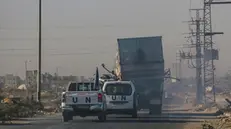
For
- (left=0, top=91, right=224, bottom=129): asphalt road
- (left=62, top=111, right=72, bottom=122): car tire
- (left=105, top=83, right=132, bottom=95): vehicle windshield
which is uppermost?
(left=105, top=83, right=132, bottom=95): vehicle windshield

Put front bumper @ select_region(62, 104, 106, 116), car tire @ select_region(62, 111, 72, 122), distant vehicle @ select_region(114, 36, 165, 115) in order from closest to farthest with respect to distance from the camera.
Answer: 1. front bumper @ select_region(62, 104, 106, 116)
2. car tire @ select_region(62, 111, 72, 122)
3. distant vehicle @ select_region(114, 36, 165, 115)

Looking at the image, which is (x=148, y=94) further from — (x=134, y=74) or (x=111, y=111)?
(x=111, y=111)

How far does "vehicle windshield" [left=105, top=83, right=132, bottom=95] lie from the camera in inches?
1292

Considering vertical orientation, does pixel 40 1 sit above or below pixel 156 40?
above

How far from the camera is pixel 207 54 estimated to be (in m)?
67.1

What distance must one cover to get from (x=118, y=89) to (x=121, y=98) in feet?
2.35

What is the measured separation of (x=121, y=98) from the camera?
3256cm

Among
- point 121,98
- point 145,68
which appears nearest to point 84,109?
point 121,98

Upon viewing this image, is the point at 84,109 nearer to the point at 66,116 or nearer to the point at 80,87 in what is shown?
the point at 66,116

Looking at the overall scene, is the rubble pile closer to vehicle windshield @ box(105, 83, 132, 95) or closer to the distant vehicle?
vehicle windshield @ box(105, 83, 132, 95)

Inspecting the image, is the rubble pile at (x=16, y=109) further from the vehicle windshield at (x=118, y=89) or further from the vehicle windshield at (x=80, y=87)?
the vehicle windshield at (x=118, y=89)

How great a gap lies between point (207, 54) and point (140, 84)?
28461 millimetres

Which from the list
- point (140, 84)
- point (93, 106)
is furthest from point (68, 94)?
point (140, 84)

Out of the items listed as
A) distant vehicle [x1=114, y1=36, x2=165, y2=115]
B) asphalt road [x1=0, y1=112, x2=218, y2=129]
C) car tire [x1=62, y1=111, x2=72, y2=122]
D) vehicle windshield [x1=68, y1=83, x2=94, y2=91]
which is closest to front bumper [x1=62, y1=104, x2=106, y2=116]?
car tire [x1=62, y1=111, x2=72, y2=122]
